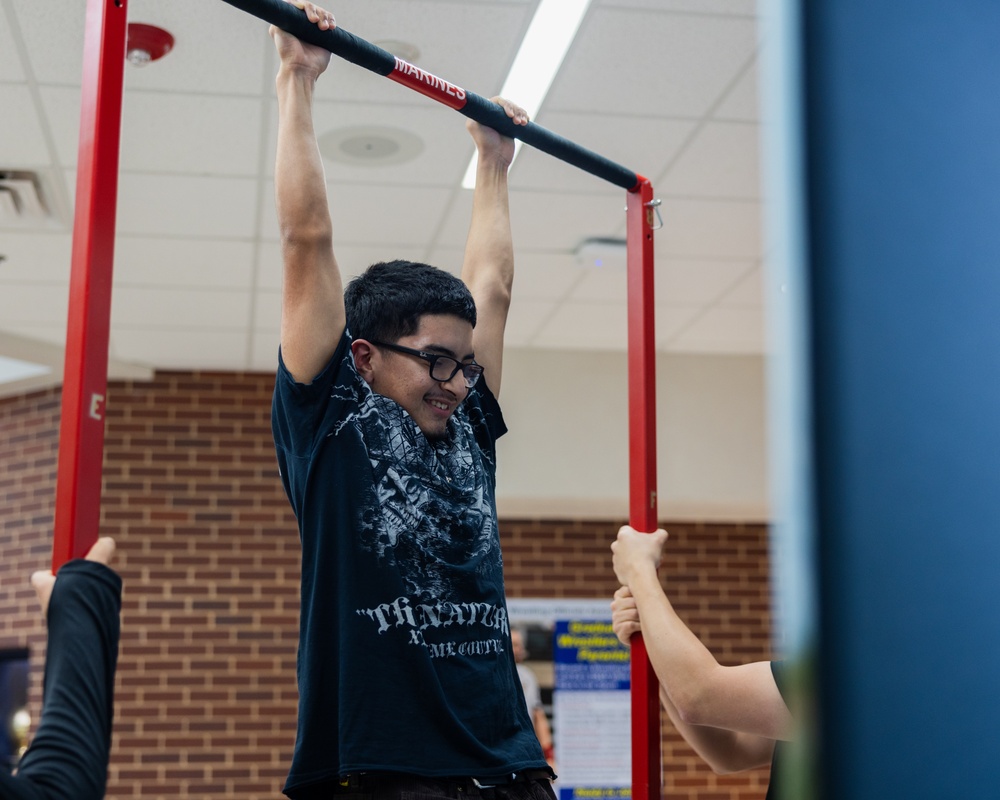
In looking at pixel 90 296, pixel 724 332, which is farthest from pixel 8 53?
pixel 724 332

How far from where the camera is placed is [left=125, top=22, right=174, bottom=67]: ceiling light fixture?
2.92 metres

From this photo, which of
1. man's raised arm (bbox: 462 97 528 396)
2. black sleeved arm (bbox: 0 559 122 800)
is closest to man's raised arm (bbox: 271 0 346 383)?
man's raised arm (bbox: 462 97 528 396)

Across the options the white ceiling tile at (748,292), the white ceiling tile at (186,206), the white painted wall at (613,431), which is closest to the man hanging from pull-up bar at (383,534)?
the white ceiling tile at (186,206)

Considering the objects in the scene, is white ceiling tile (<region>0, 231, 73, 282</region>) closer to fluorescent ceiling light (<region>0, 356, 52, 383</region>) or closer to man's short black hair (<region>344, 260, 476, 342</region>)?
fluorescent ceiling light (<region>0, 356, 52, 383</region>)

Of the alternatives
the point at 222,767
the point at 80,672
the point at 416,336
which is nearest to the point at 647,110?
the point at 416,336

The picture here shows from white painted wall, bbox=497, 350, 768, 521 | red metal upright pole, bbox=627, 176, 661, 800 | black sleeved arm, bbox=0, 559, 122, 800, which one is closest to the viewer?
black sleeved arm, bbox=0, 559, 122, 800

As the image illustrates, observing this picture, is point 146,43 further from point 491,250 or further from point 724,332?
point 724,332

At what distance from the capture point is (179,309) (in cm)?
523

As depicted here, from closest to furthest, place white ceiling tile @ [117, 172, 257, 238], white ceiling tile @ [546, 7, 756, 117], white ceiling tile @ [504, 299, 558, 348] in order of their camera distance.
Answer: white ceiling tile @ [546, 7, 756, 117]
white ceiling tile @ [117, 172, 257, 238]
white ceiling tile @ [504, 299, 558, 348]

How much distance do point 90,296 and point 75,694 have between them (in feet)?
1.26

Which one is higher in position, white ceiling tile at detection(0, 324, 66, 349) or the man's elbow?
white ceiling tile at detection(0, 324, 66, 349)

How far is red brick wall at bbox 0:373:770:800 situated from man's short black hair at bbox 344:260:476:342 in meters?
4.66

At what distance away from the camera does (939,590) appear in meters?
0.30

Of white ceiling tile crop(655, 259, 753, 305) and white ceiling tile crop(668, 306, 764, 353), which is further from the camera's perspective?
white ceiling tile crop(668, 306, 764, 353)
